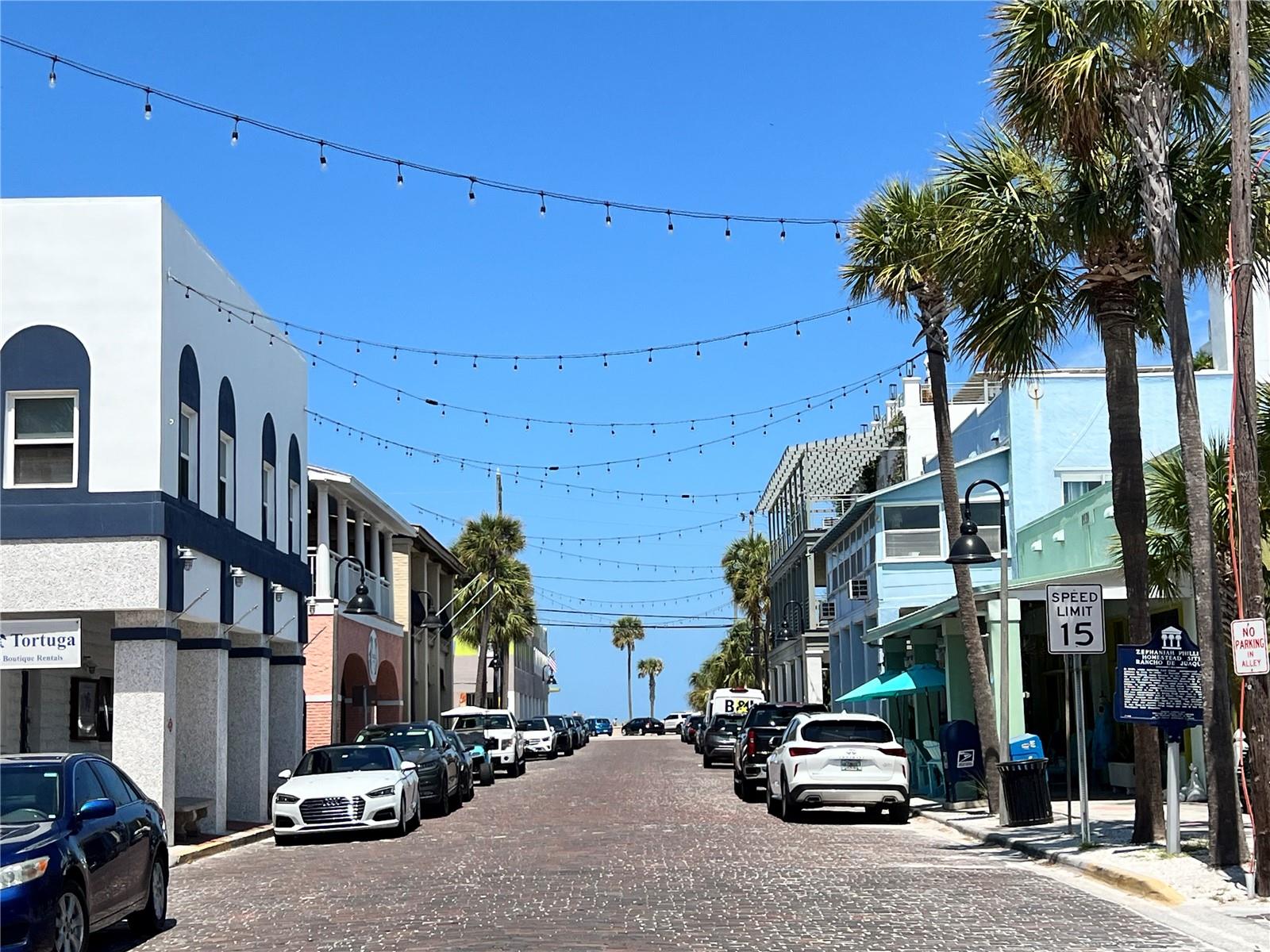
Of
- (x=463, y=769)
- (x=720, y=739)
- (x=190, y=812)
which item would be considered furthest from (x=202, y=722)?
(x=720, y=739)

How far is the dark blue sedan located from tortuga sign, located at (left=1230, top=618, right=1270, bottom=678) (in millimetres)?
9054

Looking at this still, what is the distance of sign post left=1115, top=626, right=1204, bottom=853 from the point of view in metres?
15.5

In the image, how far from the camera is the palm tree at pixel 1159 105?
14.4 meters

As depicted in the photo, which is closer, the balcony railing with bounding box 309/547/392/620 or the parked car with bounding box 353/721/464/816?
the parked car with bounding box 353/721/464/816

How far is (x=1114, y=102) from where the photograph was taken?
15.8 m

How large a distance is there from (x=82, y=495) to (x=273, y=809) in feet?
17.4

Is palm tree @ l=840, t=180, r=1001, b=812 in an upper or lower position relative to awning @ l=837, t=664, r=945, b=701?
upper

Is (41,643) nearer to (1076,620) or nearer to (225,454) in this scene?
(225,454)

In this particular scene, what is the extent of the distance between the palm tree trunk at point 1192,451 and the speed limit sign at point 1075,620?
287 centimetres

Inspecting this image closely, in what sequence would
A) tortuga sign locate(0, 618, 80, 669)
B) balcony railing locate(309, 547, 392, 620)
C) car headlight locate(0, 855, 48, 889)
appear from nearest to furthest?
car headlight locate(0, 855, 48, 889) < tortuga sign locate(0, 618, 80, 669) < balcony railing locate(309, 547, 392, 620)

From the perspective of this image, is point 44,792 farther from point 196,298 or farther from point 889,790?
point 889,790

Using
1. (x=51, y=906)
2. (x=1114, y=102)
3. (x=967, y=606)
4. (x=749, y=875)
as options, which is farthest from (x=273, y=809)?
(x=1114, y=102)

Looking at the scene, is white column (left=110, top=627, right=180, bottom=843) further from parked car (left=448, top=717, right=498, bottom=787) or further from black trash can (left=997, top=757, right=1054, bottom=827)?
parked car (left=448, top=717, right=498, bottom=787)

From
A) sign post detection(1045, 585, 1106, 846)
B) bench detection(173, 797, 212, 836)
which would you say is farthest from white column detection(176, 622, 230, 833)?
sign post detection(1045, 585, 1106, 846)
